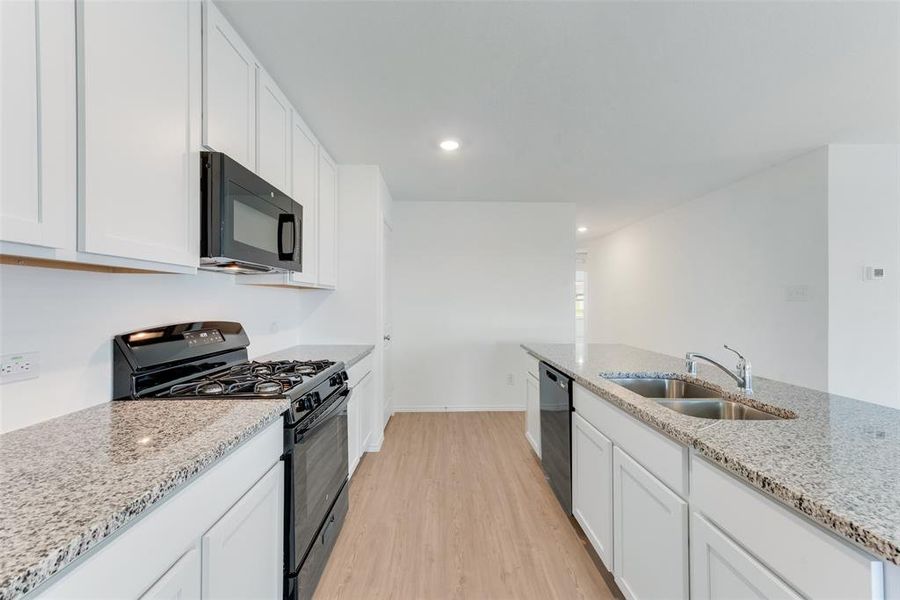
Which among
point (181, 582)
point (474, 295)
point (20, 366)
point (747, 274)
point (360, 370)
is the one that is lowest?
point (181, 582)

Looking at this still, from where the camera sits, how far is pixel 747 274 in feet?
11.8

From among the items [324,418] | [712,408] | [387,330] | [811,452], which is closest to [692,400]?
[712,408]

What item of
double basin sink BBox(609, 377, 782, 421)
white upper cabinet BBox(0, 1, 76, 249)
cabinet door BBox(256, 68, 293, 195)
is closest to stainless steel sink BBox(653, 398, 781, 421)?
double basin sink BBox(609, 377, 782, 421)

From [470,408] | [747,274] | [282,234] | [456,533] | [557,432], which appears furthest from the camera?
[470,408]

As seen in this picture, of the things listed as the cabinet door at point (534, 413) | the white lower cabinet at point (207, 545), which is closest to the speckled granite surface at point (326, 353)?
the white lower cabinet at point (207, 545)

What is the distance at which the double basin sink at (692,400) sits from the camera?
1464mm

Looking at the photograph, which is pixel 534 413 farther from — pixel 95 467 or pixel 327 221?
pixel 95 467

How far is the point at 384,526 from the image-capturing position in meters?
2.09

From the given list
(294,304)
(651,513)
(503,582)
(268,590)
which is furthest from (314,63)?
(503,582)

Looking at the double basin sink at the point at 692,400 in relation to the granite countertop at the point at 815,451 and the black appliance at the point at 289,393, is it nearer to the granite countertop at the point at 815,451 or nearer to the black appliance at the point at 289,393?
the granite countertop at the point at 815,451

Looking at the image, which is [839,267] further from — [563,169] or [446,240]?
[446,240]

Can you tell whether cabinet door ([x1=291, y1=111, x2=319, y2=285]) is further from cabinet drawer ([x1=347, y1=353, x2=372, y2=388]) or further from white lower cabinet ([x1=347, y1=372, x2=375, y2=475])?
white lower cabinet ([x1=347, y1=372, x2=375, y2=475])

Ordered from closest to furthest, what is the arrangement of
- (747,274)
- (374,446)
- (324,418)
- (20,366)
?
(20,366) → (324,418) → (374,446) → (747,274)

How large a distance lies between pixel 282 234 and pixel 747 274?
162 inches
